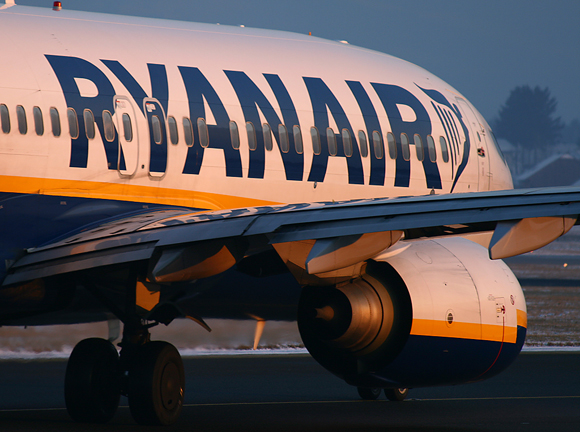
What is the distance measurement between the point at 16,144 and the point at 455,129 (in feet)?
23.7

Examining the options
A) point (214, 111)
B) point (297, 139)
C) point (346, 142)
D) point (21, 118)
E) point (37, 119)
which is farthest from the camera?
point (346, 142)

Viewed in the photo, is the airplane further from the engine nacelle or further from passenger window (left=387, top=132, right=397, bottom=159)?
passenger window (left=387, top=132, right=397, bottom=159)

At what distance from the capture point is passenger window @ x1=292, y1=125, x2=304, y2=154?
12898 millimetres

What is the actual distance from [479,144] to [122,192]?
680 cm

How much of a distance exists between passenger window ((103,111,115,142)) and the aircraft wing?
1.24 m

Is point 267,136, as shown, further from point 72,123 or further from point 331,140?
point 72,123

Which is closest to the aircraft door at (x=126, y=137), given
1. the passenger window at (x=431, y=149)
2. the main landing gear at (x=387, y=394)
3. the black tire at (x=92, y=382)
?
the black tire at (x=92, y=382)

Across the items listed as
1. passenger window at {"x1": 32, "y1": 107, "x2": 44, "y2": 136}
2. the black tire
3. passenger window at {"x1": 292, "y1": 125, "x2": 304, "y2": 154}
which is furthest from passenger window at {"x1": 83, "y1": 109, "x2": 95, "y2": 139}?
passenger window at {"x1": 292, "y1": 125, "x2": 304, "y2": 154}

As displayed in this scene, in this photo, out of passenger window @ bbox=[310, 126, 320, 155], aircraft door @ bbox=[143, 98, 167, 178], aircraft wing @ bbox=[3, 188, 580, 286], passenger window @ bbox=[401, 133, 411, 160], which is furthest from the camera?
passenger window @ bbox=[401, 133, 411, 160]

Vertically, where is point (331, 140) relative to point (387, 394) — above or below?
above

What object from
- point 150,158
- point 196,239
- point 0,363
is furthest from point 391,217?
point 0,363

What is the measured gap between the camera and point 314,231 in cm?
835

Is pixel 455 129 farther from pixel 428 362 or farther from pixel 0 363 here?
pixel 0 363

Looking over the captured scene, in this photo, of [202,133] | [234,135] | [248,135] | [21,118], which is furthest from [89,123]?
[248,135]
